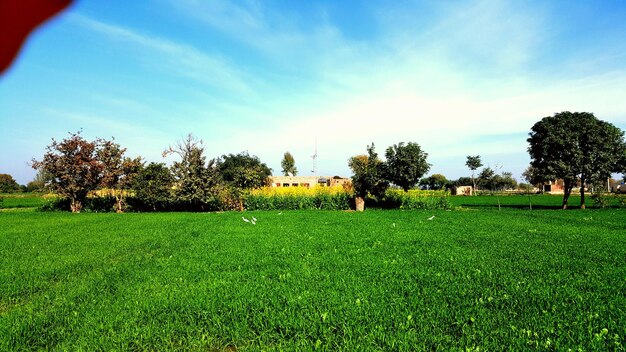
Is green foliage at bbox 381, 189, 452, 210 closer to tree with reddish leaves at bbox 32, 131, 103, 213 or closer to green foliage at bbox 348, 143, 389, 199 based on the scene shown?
green foliage at bbox 348, 143, 389, 199

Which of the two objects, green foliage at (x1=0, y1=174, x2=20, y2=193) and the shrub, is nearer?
the shrub

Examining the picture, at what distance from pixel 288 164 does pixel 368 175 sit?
7360 cm

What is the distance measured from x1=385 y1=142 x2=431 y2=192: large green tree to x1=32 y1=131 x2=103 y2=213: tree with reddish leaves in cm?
2361

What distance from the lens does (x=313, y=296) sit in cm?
579

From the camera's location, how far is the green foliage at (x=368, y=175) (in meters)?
27.1

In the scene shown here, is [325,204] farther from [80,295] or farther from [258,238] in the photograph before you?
[80,295]

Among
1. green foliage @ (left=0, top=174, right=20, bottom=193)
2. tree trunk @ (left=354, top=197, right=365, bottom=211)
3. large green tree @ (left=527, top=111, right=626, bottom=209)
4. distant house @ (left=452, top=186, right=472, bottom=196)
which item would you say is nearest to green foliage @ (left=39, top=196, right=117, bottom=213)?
tree trunk @ (left=354, top=197, right=365, bottom=211)

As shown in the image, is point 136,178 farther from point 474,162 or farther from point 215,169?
point 474,162

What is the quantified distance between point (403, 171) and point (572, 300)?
29489 millimetres

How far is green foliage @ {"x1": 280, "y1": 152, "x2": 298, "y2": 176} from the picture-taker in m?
99.2

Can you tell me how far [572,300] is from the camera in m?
5.66

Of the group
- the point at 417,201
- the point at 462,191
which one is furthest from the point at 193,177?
the point at 462,191

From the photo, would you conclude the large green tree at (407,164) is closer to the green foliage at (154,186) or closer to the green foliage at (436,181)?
the green foliage at (154,186)

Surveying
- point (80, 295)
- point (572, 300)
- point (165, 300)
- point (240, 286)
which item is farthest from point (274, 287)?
point (572, 300)
